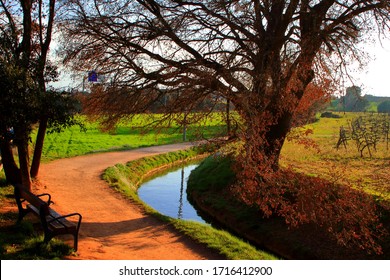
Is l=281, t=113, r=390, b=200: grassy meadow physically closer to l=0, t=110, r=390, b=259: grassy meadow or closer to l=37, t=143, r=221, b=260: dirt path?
l=0, t=110, r=390, b=259: grassy meadow

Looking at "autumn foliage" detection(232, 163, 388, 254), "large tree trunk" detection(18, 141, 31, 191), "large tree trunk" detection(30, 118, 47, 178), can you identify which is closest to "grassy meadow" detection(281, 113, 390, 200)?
"autumn foliage" detection(232, 163, 388, 254)

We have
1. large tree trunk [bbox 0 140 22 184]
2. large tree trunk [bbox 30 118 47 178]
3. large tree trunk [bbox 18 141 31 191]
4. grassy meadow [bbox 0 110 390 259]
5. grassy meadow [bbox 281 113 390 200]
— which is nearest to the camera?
grassy meadow [bbox 0 110 390 259]

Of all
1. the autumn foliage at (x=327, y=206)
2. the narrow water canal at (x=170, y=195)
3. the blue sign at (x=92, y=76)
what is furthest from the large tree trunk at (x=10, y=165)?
the autumn foliage at (x=327, y=206)

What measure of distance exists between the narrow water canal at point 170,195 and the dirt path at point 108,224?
2.21 meters

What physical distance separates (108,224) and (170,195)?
7.47 m

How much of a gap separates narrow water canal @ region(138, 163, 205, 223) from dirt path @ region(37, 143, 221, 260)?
2207mm

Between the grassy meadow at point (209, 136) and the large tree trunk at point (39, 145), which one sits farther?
the large tree trunk at point (39, 145)

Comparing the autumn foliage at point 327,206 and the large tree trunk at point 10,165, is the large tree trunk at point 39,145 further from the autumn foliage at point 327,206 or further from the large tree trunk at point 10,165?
the autumn foliage at point 327,206

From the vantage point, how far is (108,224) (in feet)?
39.5

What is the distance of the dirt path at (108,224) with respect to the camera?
9672mm

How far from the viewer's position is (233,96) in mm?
11133

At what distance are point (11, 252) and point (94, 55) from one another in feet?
21.5

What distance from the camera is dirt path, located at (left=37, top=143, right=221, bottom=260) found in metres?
9.67

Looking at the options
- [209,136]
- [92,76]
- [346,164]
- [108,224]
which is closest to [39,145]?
[92,76]
